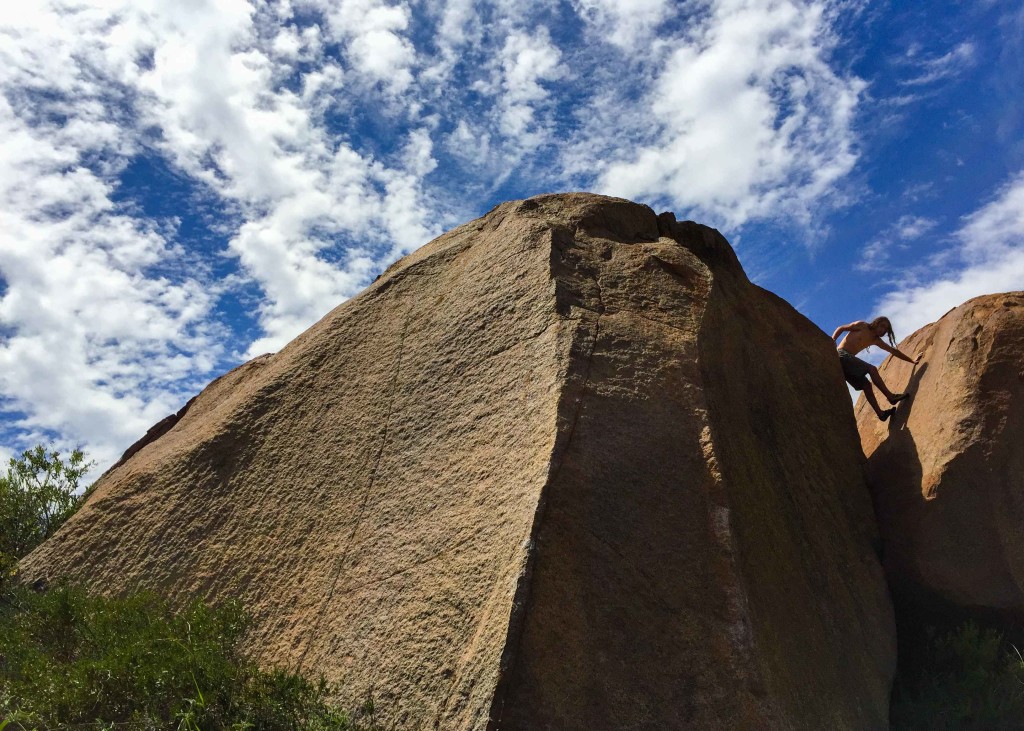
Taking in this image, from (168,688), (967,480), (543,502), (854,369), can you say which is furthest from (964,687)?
(168,688)

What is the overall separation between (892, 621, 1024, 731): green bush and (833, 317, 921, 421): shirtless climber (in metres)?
2.38

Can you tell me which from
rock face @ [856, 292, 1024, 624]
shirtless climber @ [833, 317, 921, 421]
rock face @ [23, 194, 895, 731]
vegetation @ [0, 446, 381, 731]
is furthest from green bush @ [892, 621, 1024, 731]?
vegetation @ [0, 446, 381, 731]

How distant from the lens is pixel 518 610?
13.0 feet

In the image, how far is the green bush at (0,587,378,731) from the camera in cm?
432

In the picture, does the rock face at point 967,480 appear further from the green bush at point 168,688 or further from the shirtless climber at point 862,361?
the green bush at point 168,688

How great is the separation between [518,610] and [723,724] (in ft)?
3.77

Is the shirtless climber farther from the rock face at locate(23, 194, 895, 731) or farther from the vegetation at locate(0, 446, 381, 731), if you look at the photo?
the vegetation at locate(0, 446, 381, 731)

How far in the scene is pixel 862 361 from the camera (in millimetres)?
8320

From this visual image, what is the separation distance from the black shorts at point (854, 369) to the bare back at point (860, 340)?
112 millimetres

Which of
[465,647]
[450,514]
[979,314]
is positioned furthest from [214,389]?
[979,314]

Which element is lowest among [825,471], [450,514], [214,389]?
[450,514]

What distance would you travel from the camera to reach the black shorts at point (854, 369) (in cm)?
828

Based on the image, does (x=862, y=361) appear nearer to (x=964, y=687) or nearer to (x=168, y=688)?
(x=964, y=687)

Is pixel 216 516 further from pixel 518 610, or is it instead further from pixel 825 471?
pixel 825 471
